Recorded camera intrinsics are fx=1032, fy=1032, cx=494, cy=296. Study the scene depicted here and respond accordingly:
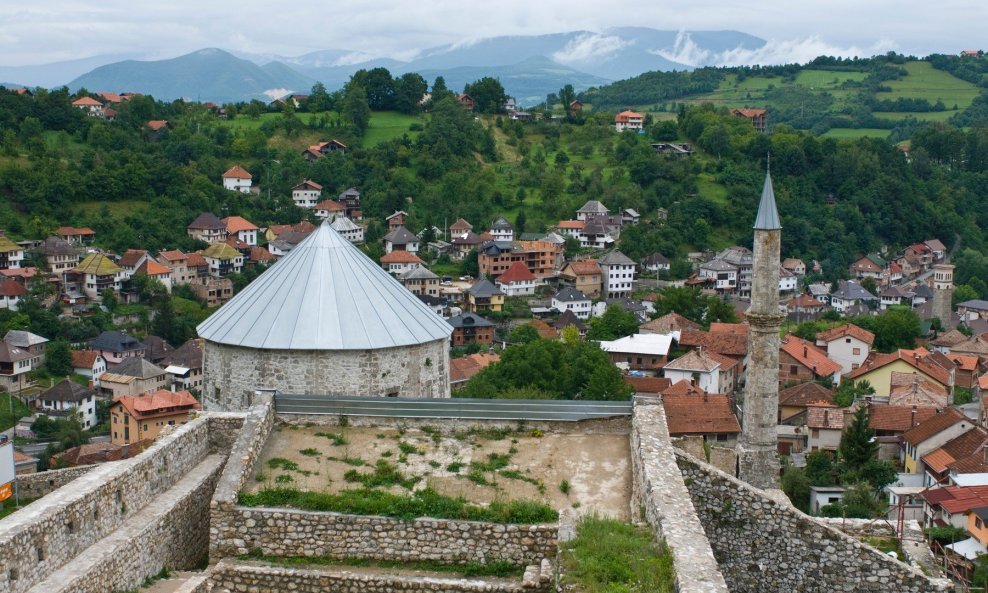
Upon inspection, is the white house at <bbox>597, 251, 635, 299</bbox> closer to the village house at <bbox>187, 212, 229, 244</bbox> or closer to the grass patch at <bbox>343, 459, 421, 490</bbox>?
the village house at <bbox>187, 212, 229, 244</bbox>

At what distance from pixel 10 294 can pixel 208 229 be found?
19130mm

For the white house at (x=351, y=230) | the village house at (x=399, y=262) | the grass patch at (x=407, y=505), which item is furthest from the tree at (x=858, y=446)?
the white house at (x=351, y=230)

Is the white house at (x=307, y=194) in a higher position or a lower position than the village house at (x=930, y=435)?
higher

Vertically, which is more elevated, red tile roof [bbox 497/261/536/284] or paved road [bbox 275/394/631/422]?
paved road [bbox 275/394/631/422]

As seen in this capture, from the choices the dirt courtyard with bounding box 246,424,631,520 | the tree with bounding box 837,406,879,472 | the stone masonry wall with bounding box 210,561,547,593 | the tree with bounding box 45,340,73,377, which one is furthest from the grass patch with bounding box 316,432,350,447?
the tree with bounding box 45,340,73,377

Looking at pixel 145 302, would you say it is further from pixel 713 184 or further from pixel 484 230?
pixel 713 184

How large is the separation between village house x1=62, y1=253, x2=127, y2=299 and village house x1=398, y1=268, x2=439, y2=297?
1906 cm

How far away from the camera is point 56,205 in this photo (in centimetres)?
7838

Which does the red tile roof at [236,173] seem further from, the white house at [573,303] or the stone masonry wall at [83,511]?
the stone masonry wall at [83,511]

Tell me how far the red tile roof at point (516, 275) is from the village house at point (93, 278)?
1048 inches

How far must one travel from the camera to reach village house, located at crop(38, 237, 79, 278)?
69.8m

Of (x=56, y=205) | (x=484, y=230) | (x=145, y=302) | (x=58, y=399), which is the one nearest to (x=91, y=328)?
(x=145, y=302)

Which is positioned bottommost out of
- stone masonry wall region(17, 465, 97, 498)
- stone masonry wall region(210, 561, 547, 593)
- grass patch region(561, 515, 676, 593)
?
stone masonry wall region(17, 465, 97, 498)

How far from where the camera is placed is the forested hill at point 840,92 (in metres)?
145
